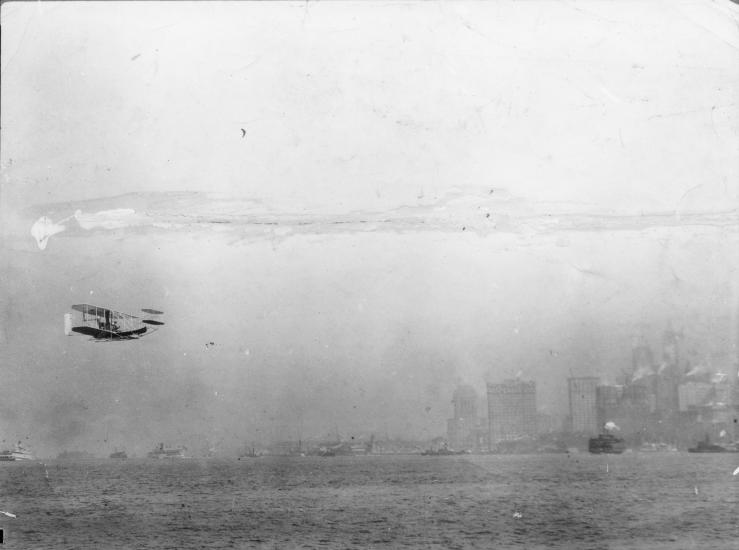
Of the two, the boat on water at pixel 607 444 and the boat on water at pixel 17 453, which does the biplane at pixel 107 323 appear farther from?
the boat on water at pixel 607 444

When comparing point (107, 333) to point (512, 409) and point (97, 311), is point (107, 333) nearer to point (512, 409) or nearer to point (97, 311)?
point (97, 311)

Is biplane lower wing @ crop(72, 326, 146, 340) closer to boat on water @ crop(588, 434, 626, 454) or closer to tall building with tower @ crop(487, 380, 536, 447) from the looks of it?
tall building with tower @ crop(487, 380, 536, 447)

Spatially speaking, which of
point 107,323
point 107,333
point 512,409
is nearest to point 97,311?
point 107,323

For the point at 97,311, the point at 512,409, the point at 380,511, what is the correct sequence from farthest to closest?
the point at 380,511 → the point at 512,409 → the point at 97,311

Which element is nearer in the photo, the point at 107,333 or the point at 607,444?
the point at 107,333

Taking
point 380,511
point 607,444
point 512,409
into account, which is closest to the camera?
point 512,409

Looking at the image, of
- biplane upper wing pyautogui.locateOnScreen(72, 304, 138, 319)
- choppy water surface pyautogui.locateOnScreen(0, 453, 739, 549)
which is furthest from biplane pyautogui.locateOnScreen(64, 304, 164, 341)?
choppy water surface pyautogui.locateOnScreen(0, 453, 739, 549)

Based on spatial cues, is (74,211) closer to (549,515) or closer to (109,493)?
(549,515)
